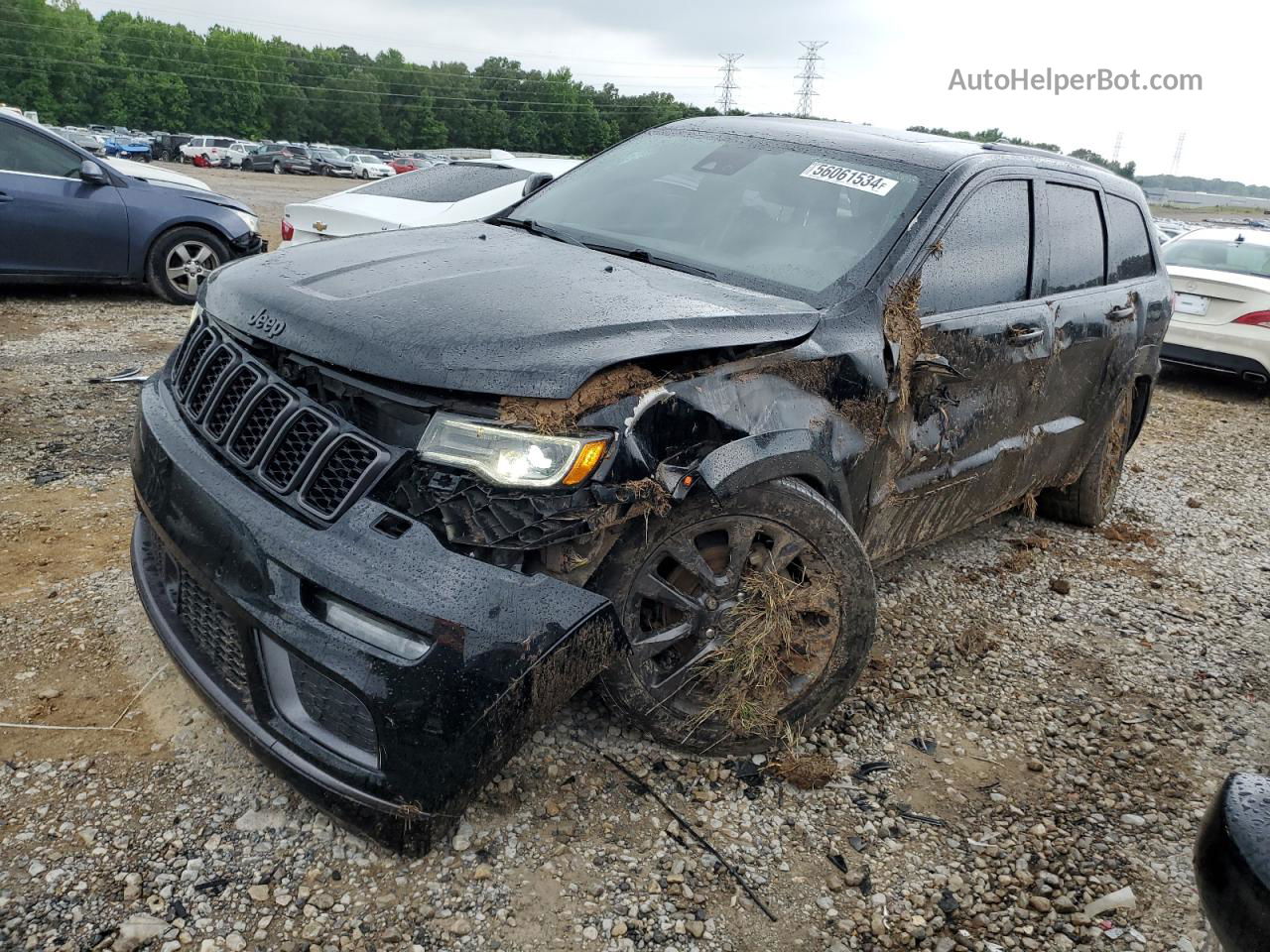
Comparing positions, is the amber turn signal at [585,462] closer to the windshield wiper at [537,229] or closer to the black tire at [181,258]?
the windshield wiper at [537,229]

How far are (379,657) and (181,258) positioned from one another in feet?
25.1

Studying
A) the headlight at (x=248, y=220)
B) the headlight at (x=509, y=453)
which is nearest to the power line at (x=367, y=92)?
the headlight at (x=248, y=220)

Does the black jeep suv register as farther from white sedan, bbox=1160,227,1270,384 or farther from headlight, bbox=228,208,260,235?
white sedan, bbox=1160,227,1270,384

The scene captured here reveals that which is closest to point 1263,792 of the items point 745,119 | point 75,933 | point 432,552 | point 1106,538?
point 432,552

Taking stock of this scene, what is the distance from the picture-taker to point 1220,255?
32.2 feet

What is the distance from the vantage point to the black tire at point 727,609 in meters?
2.41

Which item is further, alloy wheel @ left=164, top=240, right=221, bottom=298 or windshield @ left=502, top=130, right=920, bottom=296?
alloy wheel @ left=164, top=240, right=221, bottom=298

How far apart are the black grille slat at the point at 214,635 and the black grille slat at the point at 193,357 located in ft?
1.92

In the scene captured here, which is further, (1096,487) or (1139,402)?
(1139,402)

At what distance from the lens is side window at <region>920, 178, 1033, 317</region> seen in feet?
10.5

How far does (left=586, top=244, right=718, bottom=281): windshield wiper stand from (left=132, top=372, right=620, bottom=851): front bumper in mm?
1388

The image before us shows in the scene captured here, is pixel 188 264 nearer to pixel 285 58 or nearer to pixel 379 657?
pixel 379 657

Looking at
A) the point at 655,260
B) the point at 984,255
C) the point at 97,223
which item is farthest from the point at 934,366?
the point at 97,223

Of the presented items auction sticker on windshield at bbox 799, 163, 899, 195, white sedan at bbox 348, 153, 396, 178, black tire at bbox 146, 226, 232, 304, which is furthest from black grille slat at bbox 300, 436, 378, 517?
white sedan at bbox 348, 153, 396, 178
